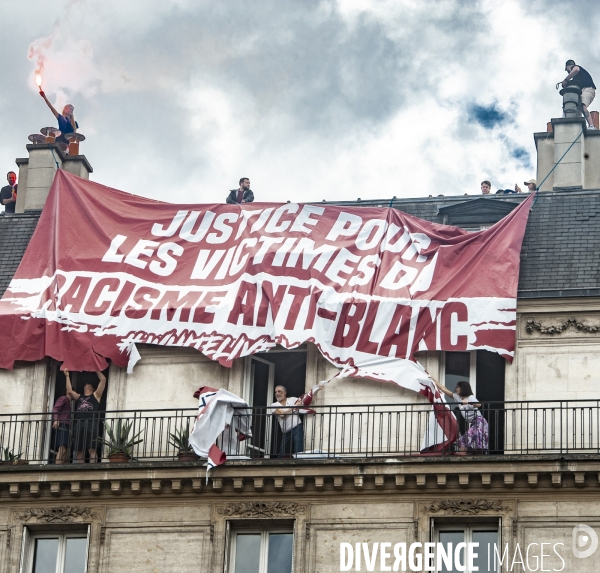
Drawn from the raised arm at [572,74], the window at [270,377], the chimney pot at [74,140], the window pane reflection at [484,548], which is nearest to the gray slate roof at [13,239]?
the chimney pot at [74,140]

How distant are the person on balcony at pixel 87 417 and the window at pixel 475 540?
671 centimetres

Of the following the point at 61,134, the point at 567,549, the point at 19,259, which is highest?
the point at 61,134

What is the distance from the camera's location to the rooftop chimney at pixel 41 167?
42000 mm

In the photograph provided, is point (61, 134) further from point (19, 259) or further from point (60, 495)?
point (60, 495)

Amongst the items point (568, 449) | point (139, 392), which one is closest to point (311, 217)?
point (139, 392)

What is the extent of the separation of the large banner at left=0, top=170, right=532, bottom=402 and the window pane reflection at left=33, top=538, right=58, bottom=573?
141 inches

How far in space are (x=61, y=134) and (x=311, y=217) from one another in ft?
25.0

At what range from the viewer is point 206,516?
Answer: 115 ft

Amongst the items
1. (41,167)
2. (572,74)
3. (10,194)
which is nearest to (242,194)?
(41,167)

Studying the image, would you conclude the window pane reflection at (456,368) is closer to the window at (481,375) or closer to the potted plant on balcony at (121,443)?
the window at (481,375)

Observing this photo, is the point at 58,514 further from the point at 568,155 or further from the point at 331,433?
the point at 568,155

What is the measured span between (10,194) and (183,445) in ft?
33.4

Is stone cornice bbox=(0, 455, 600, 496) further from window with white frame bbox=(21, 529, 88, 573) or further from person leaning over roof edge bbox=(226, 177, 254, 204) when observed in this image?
person leaning over roof edge bbox=(226, 177, 254, 204)

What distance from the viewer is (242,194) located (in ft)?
133
